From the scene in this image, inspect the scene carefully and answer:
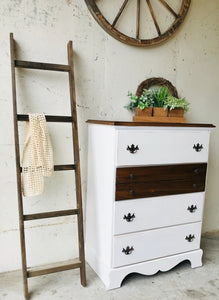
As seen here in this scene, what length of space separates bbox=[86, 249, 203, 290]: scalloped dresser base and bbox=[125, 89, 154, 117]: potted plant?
3.57 ft

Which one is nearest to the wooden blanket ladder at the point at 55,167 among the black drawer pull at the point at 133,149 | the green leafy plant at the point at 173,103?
the black drawer pull at the point at 133,149

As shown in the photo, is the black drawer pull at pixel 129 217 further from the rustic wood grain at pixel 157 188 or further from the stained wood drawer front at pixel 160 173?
the stained wood drawer front at pixel 160 173

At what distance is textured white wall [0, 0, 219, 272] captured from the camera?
179cm

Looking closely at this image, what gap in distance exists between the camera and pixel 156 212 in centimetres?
184

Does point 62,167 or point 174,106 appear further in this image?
point 174,106

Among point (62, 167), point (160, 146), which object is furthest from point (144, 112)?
point (62, 167)

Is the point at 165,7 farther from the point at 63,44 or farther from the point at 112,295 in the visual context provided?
the point at 112,295

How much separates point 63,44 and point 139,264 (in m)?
1.66

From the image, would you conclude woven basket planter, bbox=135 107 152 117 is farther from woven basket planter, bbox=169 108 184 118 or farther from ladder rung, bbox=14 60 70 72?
ladder rung, bbox=14 60 70 72

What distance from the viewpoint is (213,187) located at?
103 inches

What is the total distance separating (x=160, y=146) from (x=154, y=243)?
0.70 meters

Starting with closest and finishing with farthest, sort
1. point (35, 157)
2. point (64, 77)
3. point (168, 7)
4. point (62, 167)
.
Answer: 1. point (35, 157)
2. point (62, 167)
3. point (64, 77)
4. point (168, 7)

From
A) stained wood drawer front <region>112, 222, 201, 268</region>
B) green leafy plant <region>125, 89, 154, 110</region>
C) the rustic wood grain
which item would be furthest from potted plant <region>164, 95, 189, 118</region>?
stained wood drawer front <region>112, 222, 201, 268</region>

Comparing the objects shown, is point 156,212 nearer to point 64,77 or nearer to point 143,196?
point 143,196
